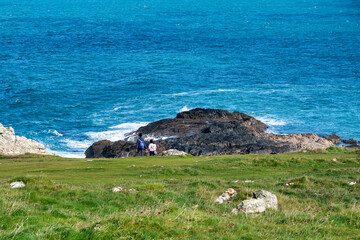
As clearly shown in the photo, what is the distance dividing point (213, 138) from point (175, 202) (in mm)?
32523

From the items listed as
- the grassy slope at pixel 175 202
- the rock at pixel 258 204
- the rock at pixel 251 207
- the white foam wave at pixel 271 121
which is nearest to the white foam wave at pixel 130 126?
the white foam wave at pixel 271 121

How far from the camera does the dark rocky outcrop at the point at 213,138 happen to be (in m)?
48.2

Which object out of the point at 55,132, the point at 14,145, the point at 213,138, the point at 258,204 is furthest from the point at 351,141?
the point at 258,204

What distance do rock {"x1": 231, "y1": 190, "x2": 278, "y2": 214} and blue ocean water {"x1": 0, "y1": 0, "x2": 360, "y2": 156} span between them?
133 ft

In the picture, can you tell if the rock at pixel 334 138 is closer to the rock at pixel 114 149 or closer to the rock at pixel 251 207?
the rock at pixel 114 149

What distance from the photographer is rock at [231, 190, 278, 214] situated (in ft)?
55.2

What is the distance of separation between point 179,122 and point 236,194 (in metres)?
38.5

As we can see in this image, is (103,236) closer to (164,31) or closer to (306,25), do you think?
(164,31)

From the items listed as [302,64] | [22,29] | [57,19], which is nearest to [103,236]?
[302,64]

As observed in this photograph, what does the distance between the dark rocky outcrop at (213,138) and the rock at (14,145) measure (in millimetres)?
7177

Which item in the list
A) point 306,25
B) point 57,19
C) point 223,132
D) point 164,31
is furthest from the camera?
point 57,19

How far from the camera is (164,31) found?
13838cm

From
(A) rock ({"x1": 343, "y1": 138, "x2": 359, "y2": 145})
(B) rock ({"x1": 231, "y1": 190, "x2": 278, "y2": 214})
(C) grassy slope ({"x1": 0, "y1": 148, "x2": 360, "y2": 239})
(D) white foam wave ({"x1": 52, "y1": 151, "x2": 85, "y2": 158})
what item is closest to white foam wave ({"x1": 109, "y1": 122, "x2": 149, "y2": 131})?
(D) white foam wave ({"x1": 52, "y1": 151, "x2": 85, "y2": 158})

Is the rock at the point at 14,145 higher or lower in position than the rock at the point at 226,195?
lower
